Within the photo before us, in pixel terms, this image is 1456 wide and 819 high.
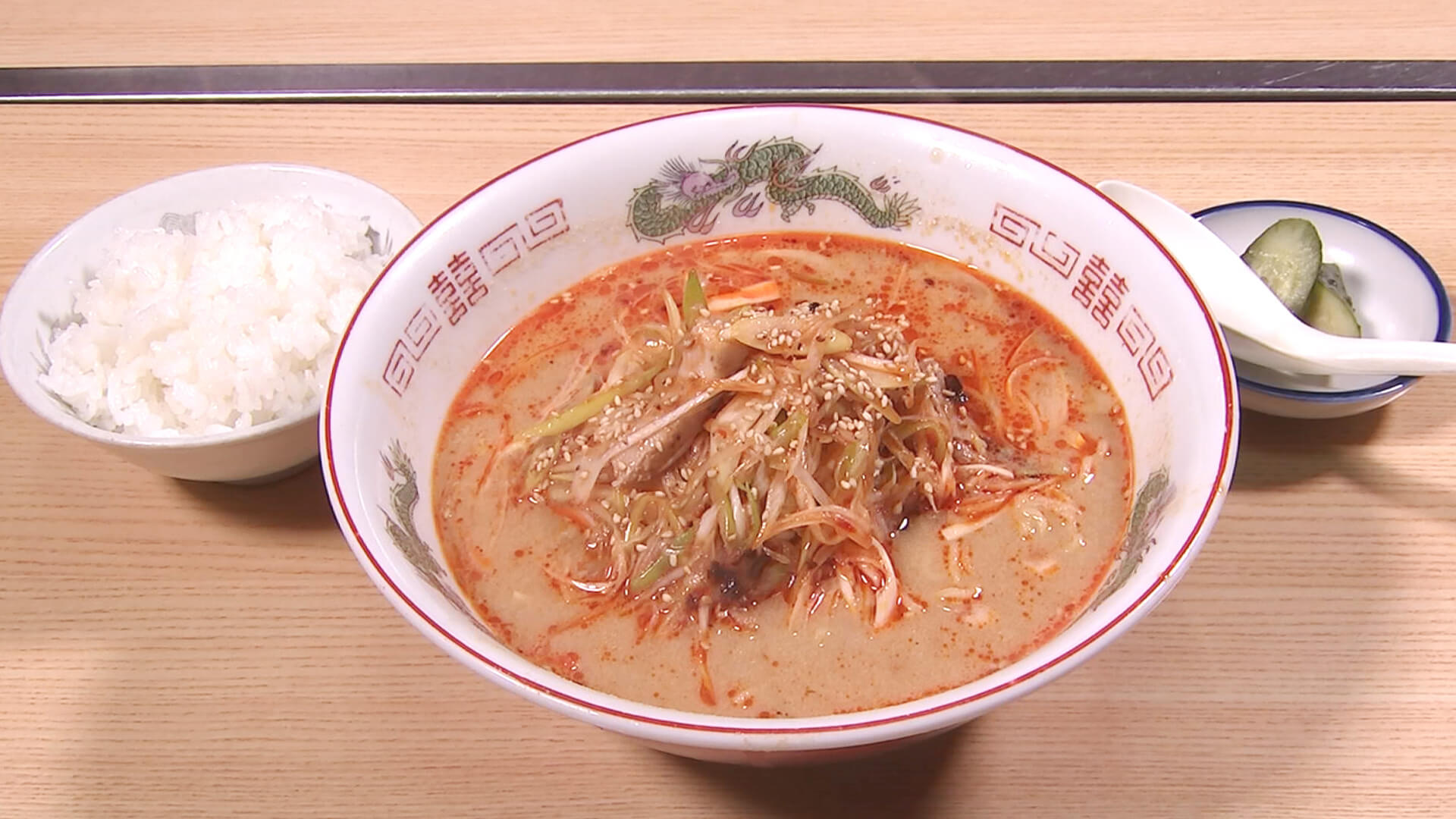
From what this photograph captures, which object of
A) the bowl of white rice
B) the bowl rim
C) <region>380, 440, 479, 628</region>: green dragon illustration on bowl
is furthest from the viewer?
the bowl of white rice

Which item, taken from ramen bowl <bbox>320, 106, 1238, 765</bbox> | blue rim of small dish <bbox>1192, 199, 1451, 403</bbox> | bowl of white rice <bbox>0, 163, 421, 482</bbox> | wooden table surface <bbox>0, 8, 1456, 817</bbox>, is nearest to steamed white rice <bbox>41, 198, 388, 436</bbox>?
bowl of white rice <bbox>0, 163, 421, 482</bbox>

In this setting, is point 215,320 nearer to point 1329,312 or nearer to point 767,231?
point 767,231

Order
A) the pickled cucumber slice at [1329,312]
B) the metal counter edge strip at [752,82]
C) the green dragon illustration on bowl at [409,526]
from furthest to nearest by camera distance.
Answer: the metal counter edge strip at [752,82] < the pickled cucumber slice at [1329,312] < the green dragon illustration on bowl at [409,526]

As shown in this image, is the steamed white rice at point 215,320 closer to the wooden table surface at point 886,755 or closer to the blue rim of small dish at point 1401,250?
the wooden table surface at point 886,755

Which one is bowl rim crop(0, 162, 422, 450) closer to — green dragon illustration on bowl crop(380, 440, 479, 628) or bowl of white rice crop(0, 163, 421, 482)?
bowl of white rice crop(0, 163, 421, 482)

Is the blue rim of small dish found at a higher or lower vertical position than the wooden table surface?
higher

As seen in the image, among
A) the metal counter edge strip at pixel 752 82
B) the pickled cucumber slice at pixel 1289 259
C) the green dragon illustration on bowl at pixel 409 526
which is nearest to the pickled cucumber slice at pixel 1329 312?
the pickled cucumber slice at pixel 1289 259
